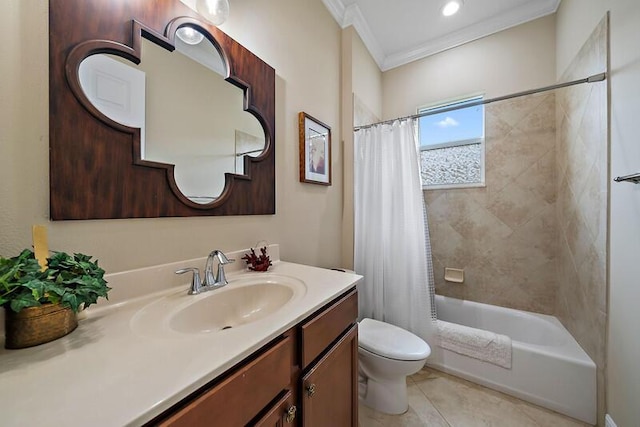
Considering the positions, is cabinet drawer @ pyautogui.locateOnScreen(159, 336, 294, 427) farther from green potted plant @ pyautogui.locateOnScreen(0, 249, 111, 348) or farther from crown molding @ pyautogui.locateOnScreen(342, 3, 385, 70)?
crown molding @ pyautogui.locateOnScreen(342, 3, 385, 70)

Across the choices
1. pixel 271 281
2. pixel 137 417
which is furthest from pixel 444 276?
pixel 137 417

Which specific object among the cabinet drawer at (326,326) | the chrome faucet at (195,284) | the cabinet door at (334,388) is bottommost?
the cabinet door at (334,388)

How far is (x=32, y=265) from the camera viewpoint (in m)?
0.52

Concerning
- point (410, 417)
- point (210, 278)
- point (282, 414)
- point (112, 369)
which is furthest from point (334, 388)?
point (410, 417)

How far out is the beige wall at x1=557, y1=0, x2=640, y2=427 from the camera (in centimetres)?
102

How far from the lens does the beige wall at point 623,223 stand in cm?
102

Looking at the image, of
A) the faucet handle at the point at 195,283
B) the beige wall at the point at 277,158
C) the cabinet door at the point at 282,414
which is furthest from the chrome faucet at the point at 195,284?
the cabinet door at the point at 282,414

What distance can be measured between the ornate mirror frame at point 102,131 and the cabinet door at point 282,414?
711mm

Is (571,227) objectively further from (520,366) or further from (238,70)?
(238,70)

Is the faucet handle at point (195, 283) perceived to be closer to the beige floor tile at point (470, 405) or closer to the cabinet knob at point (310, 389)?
the cabinet knob at point (310, 389)

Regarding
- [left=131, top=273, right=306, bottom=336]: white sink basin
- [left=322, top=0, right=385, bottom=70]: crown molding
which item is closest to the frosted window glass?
[left=322, top=0, right=385, bottom=70]: crown molding

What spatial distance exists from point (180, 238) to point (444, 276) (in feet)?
7.60

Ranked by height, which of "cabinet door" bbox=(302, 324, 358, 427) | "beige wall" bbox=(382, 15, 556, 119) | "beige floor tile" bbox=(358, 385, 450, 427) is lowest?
"beige floor tile" bbox=(358, 385, 450, 427)

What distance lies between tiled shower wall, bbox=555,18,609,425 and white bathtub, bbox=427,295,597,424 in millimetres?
58
